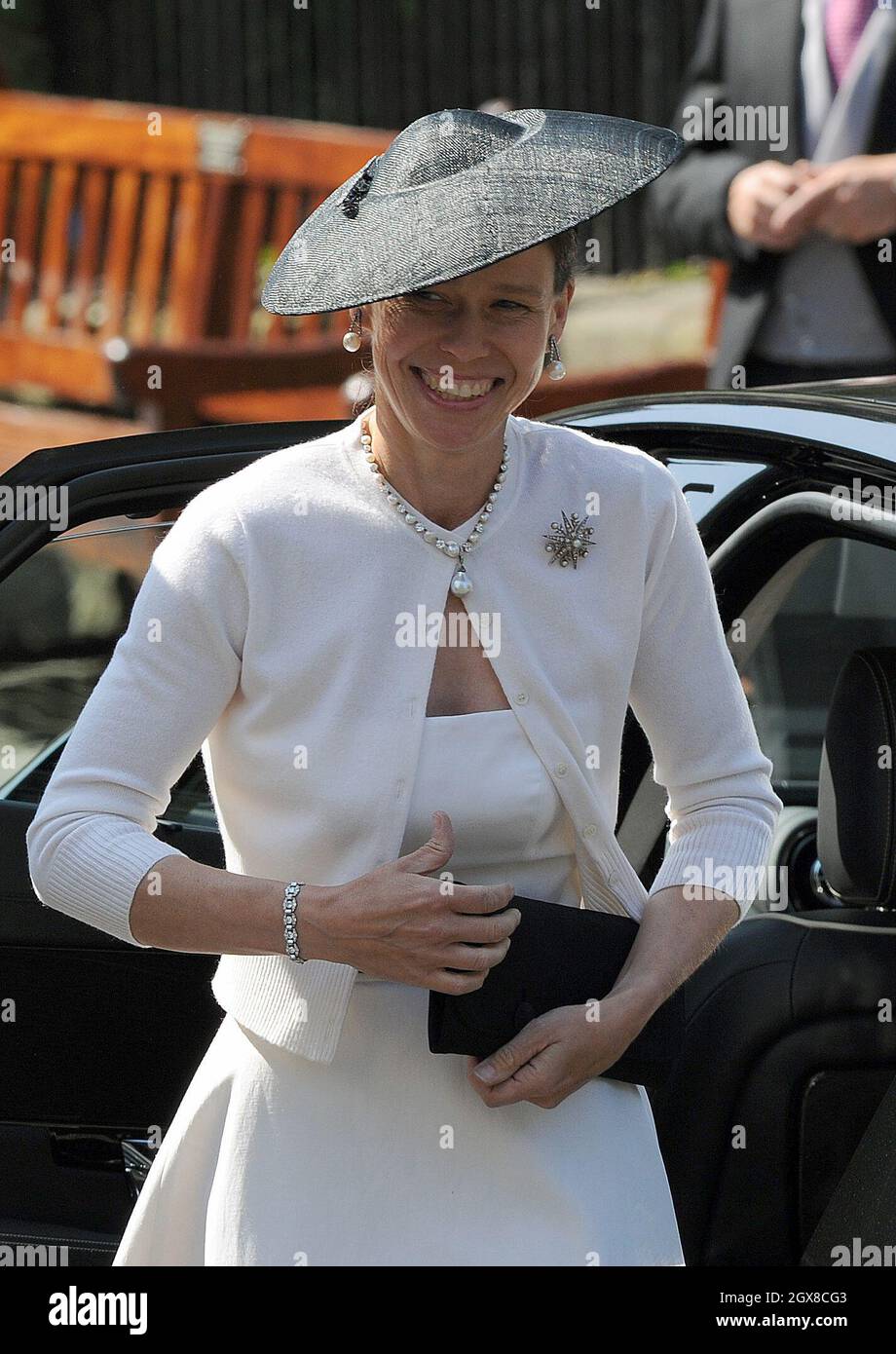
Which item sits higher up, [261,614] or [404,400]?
[404,400]

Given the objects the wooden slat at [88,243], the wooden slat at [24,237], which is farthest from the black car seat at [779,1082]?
the wooden slat at [24,237]

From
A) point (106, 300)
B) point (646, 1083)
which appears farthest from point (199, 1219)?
point (106, 300)

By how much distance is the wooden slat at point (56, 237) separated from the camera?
8234mm

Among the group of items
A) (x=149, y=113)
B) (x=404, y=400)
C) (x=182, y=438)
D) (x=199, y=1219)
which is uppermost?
(x=149, y=113)

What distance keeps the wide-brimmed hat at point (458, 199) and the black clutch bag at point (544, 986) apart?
0.60 metres

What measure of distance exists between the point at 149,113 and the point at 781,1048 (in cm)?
648

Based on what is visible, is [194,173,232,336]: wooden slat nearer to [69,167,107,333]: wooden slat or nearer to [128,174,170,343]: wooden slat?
[128,174,170,343]: wooden slat

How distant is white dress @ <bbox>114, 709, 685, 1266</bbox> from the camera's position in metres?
1.80

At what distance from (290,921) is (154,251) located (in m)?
6.60

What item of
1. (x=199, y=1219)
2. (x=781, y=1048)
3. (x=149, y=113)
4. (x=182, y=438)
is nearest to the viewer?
(x=199, y=1219)

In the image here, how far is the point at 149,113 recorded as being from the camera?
26.2 feet

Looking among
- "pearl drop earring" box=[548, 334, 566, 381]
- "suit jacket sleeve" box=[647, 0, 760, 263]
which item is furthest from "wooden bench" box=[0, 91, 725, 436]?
"pearl drop earring" box=[548, 334, 566, 381]

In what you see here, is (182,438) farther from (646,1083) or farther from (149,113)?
(149,113)

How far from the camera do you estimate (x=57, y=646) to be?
304cm
